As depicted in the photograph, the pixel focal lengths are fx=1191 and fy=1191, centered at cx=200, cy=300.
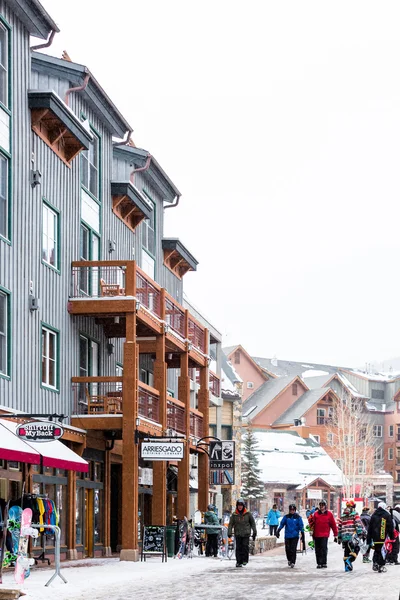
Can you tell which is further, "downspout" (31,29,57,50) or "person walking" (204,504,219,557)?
"person walking" (204,504,219,557)

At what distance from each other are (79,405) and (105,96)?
341 inches

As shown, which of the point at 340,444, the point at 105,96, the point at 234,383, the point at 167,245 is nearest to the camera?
the point at 105,96

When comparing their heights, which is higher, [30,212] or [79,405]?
[30,212]

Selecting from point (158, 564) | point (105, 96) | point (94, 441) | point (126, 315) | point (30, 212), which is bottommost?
point (158, 564)

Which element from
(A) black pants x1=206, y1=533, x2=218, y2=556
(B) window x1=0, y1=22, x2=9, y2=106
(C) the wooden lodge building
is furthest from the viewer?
(A) black pants x1=206, y1=533, x2=218, y2=556

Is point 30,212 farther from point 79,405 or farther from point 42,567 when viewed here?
point 42,567

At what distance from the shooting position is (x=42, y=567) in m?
25.3

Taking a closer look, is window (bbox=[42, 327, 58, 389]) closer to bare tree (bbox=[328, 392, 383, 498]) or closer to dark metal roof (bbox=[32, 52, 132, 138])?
dark metal roof (bbox=[32, 52, 132, 138])

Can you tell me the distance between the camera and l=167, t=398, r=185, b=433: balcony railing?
35.5 metres

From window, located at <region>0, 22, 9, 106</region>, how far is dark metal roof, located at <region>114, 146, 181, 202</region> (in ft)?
37.9

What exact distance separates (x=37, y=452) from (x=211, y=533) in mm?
11467

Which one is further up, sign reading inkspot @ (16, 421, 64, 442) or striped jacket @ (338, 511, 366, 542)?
sign reading inkspot @ (16, 421, 64, 442)

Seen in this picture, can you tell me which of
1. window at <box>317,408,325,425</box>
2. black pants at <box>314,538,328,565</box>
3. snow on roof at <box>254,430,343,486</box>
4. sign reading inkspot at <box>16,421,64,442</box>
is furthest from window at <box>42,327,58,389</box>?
window at <box>317,408,325,425</box>

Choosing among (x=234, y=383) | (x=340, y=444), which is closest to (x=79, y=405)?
(x=234, y=383)
